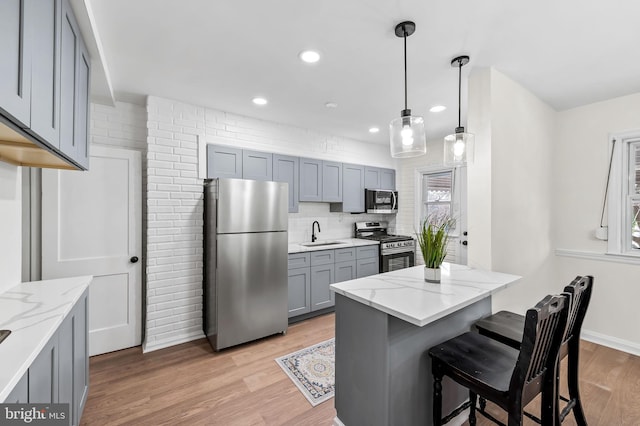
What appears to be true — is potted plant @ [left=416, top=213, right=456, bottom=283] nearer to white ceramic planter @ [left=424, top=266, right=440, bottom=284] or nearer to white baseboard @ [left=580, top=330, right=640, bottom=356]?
white ceramic planter @ [left=424, top=266, right=440, bottom=284]

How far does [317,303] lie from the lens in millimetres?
3539

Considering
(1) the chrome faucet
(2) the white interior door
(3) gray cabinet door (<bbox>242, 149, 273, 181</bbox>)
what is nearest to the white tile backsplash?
(1) the chrome faucet

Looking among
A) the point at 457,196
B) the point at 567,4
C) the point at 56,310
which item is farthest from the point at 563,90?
the point at 56,310

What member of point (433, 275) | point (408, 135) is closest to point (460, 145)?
point (408, 135)

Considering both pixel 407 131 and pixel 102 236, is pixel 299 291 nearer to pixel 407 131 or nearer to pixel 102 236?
pixel 102 236

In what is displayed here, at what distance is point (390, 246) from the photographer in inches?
167

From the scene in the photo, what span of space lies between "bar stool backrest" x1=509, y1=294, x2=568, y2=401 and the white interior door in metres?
3.13

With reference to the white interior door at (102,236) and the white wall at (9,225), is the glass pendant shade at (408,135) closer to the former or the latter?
the white wall at (9,225)

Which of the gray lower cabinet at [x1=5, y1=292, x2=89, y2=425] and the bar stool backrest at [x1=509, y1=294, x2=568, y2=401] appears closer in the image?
the gray lower cabinet at [x1=5, y1=292, x2=89, y2=425]

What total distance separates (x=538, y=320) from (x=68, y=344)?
2192 mm

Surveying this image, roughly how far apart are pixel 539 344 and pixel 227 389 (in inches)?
81.9

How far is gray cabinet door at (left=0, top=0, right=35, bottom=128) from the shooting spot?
84 cm

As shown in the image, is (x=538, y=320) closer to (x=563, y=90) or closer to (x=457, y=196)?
(x=563, y=90)

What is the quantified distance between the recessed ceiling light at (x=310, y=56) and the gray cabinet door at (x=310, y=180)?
5.68 feet
